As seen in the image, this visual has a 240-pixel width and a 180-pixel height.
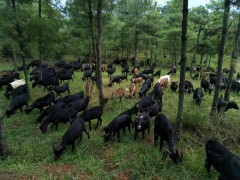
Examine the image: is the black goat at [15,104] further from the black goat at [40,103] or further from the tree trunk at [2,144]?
the tree trunk at [2,144]

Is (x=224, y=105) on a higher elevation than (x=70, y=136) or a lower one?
lower

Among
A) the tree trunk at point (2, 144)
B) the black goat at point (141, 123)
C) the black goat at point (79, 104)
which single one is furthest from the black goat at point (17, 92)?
the black goat at point (141, 123)

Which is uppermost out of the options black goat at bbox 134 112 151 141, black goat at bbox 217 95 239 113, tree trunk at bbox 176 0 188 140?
tree trunk at bbox 176 0 188 140

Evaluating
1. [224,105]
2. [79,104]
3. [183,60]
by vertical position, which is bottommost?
[224,105]

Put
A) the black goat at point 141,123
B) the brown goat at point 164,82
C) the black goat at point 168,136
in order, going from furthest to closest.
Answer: the brown goat at point 164,82 → the black goat at point 141,123 → the black goat at point 168,136

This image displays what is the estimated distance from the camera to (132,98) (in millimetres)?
17000

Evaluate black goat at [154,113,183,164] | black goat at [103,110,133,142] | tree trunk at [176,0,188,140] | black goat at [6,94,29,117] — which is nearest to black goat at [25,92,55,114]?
black goat at [6,94,29,117]

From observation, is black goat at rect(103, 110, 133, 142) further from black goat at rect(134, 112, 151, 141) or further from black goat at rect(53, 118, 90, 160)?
black goat at rect(53, 118, 90, 160)

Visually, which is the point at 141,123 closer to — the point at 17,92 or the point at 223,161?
the point at 223,161

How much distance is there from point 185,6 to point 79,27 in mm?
11832

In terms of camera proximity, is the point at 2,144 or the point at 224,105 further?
the point at 224,105

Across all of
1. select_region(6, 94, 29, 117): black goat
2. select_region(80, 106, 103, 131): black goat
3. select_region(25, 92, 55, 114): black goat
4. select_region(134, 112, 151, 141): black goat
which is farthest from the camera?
select_region(25, 92, 55, 114): black goat

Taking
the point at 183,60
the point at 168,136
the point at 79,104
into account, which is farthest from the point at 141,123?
the point at 79,104

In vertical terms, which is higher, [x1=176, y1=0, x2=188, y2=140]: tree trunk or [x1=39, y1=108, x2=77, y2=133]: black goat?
[x1=176, y1=0, x2=188, y2=140]: tree trunk
